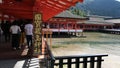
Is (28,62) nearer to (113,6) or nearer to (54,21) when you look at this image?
(54,21)

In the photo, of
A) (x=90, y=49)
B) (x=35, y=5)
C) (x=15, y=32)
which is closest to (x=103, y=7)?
(x=90, y=49)

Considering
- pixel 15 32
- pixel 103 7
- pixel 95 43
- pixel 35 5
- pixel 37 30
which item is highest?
pixel 103 7

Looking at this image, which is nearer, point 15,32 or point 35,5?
point 35,5

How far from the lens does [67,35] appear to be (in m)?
37.6

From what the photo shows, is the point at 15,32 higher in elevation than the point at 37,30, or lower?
lower

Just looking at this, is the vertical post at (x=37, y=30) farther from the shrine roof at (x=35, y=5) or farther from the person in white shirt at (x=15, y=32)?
the person in white shirt at (x=15, y=32)

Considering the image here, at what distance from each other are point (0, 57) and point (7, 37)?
8411 millimetres

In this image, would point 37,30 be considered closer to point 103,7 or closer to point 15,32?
point 15,32

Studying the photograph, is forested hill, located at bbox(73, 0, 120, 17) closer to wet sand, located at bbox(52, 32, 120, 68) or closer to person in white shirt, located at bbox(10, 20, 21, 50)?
wet sand, located at bbox(52, 32, 120, 68)

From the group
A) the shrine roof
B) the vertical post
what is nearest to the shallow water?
the shrine roof

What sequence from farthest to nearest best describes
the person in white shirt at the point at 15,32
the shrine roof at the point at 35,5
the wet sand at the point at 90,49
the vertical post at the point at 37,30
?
the wet sand at the point at 90,49 → the person in white shirt at the point at 15,32 → the vertical post at the point at 37,30 → the shrine roof at the point at 35,5

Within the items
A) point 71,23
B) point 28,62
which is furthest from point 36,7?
point 71,23

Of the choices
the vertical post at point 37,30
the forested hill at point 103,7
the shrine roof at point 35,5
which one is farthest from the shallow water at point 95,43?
the forested hill at point 103,7

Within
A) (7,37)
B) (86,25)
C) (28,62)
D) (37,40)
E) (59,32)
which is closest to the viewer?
(28,62)
